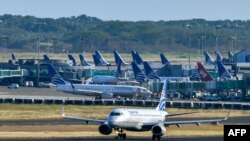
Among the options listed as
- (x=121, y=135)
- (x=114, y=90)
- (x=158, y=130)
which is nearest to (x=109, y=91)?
(x=114, y=90)

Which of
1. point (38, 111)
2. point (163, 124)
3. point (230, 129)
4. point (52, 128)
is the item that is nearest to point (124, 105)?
point (38, 111)

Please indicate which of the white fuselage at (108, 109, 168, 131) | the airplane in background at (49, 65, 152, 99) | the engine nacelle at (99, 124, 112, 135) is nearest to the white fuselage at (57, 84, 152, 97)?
the airplane in background at (49, 65, 152, 99)

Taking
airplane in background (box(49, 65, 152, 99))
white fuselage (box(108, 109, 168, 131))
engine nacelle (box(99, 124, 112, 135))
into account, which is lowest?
airplane in background (box(49, 65, 152, 99))

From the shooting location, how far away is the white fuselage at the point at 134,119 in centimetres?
9538

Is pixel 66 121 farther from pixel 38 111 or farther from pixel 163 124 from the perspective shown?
pixel 163 124

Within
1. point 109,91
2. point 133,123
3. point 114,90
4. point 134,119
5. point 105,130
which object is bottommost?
point 109,91

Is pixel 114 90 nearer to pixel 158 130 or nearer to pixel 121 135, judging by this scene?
pixel 121 135

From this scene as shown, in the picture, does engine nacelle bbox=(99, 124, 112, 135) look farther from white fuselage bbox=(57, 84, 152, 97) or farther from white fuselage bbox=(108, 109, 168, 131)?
white fuselage bbox=(57, 84, 152, 97)

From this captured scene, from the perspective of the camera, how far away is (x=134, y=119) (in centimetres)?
9644

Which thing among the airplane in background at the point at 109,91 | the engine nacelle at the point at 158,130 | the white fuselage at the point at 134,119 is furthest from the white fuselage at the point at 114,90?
the engine nacelle at the point at 158,130

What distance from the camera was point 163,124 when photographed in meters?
97.6

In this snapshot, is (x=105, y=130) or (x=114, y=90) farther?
(x=114, y=90)

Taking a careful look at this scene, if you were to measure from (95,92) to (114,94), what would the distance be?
11.7 feet

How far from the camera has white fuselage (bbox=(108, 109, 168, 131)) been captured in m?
95.4
